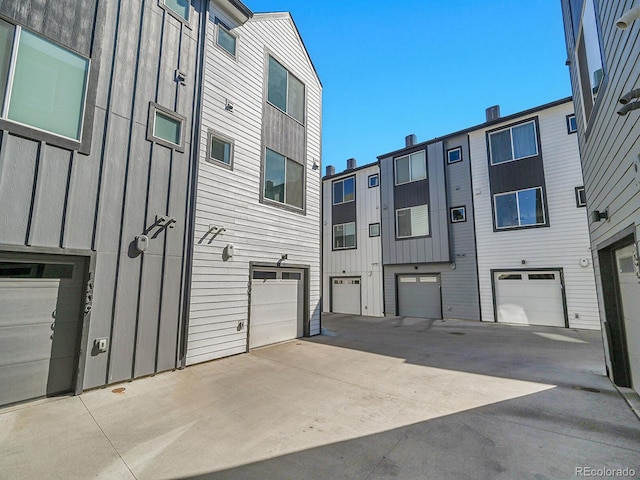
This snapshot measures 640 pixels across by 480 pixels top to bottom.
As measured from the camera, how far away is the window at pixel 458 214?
12641mm

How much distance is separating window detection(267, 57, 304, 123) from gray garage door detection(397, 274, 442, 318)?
884cm

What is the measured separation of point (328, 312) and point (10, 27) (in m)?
14.7

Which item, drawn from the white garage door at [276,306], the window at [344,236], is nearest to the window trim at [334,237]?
the window at [344,236]

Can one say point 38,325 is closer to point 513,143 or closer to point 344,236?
point 344,236

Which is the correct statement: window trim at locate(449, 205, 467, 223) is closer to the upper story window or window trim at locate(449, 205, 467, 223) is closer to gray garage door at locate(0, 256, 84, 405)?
the upper story window

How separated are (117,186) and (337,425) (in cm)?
495

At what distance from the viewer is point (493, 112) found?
12.8 m

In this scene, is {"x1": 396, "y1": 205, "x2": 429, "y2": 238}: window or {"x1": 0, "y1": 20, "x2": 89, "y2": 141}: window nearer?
{"x1": 0, "y1": 20, "x2": 89, "y2": 141}: window

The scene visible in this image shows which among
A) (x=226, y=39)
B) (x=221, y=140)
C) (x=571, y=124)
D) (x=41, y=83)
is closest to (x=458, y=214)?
(x=571, y=124)

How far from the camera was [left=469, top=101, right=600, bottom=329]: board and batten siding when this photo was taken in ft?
32.5

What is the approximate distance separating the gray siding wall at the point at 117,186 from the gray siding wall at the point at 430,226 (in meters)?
10.6

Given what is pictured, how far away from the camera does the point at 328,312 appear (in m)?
16.0

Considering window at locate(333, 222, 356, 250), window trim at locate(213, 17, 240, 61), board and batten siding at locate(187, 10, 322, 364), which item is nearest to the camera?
board and batten siding at locate(187, 10, 322, 364)

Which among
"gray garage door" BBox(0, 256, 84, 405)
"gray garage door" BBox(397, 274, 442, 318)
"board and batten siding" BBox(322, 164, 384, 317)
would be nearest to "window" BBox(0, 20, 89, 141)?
"gray garage door" BBox(0, 256, 84, 405)
